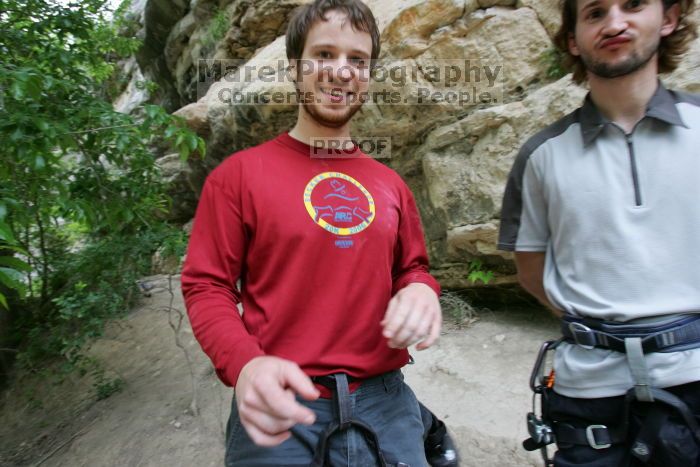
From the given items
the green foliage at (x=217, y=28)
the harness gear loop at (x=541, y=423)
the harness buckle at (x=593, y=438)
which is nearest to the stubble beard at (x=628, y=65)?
the harness gear loop at (x=541, y=423)

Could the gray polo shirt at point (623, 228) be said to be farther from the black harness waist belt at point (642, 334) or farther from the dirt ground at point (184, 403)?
the dirt ground at point (184, 403)

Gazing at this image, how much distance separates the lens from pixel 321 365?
4.23ft

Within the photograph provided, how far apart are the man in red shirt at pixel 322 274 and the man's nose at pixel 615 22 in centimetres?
85

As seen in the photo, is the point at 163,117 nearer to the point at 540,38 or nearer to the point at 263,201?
the point at 263,201

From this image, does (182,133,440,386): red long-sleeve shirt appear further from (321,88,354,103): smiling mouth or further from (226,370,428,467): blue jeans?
(321,88,354,103): smiling mouth

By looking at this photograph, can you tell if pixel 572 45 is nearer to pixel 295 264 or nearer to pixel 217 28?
pixel 295 264

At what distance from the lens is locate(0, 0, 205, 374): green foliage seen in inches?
86.7

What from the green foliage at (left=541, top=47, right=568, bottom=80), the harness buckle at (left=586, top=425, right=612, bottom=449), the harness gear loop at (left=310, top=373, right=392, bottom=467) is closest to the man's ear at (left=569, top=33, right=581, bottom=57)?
the harness buckle at (left=586, top=425, right=612, bottom=449)

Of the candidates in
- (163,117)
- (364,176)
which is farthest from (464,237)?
(163,117)

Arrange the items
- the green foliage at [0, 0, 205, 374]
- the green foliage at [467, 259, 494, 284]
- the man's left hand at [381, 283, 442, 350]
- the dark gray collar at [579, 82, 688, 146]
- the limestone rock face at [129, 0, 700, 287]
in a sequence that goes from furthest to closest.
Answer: the green foliage at [467, 259, 494, 284]
the limestone rock face at [129, 0, 700, 287]
the green foliage at [0, 0, 205, 374]
the dark gray collar at [579, 82, 688, 146]
the man's left hand at [381, 283, 442, 350]

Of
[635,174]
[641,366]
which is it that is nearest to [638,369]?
[641,366]

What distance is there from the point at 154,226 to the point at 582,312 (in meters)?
4.25

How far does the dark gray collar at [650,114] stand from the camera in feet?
→ 4.24

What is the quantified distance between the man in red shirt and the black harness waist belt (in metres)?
0.52
